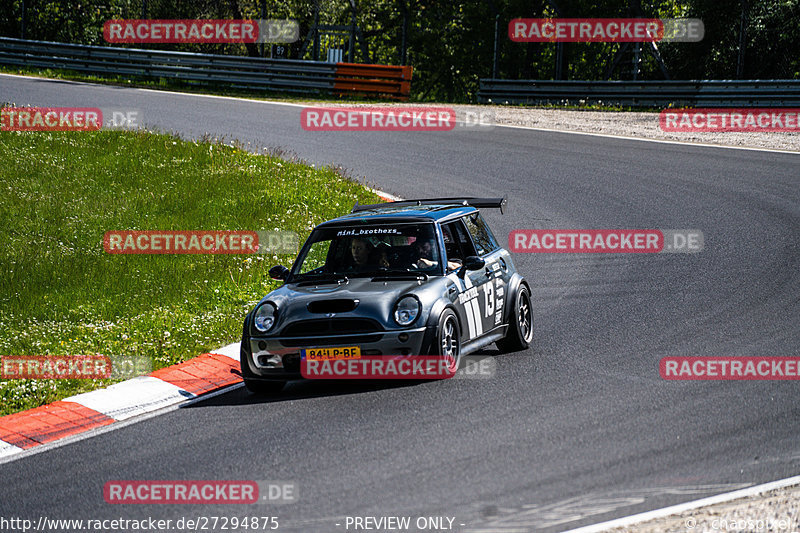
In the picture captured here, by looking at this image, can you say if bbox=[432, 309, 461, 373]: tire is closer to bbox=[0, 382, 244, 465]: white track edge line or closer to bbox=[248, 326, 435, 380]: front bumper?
bbox=[248, 326, 435, 380]: front bumper

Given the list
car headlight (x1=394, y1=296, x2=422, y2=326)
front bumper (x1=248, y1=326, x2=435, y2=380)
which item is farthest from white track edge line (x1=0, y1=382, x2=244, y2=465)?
car headlight (x1=394, y1=296, x2=422, y2=326)

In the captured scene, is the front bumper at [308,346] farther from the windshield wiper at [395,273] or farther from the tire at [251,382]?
the windshield wiper at [395,273]

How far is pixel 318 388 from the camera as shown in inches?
333

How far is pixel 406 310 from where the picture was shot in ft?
26.8

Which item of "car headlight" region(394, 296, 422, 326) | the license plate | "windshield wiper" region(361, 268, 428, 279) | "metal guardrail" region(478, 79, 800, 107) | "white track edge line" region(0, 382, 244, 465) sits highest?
"metal guardrail" region(478, 79, 800, 107)

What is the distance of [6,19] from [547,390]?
39815 millimetres

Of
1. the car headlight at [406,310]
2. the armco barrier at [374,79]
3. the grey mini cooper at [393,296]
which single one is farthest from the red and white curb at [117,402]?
the armco barrier at [374,79]

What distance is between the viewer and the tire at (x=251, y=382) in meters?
8.34

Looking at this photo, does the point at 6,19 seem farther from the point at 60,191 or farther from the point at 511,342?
the point at 511,342

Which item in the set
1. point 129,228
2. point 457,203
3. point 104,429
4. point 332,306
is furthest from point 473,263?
point 129,228

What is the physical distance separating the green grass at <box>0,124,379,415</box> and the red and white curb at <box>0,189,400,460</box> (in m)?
0.28

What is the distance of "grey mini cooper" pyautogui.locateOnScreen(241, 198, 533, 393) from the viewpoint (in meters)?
8.12

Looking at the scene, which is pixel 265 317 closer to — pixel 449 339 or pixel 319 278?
pixel 319 278

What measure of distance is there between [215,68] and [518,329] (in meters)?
24.6
